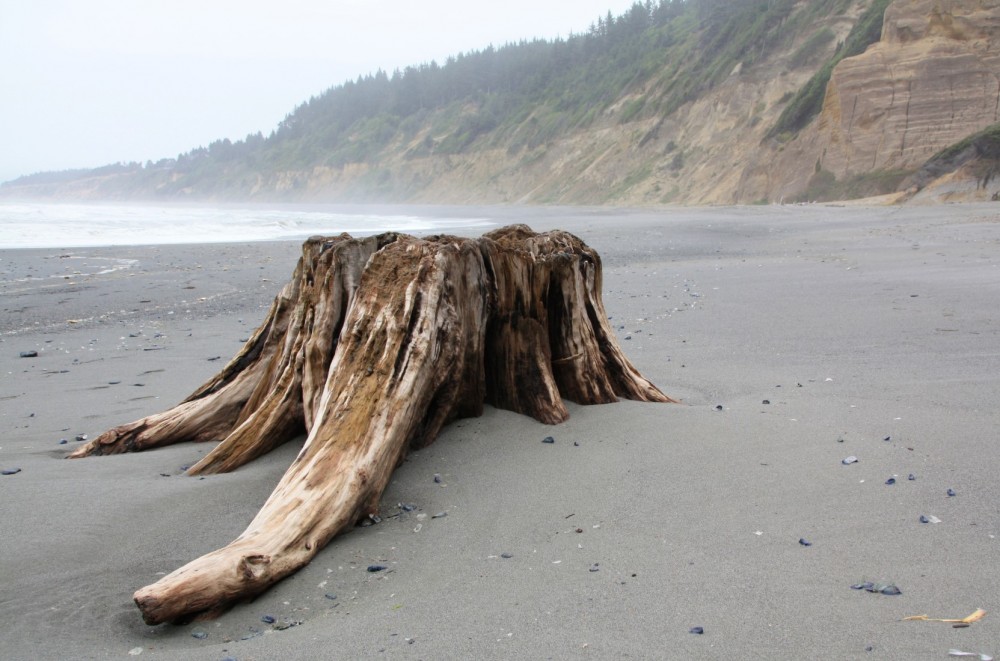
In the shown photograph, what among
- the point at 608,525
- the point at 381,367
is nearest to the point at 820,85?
the point at 381,367

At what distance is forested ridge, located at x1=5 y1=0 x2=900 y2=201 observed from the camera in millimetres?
44094

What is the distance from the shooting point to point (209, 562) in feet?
7.59

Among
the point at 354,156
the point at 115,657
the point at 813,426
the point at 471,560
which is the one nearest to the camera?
the point at 115,657

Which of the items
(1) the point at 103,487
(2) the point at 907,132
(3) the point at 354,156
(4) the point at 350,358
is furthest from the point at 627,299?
(3) the point at 354,156

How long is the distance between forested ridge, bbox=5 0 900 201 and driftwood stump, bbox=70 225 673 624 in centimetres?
3365

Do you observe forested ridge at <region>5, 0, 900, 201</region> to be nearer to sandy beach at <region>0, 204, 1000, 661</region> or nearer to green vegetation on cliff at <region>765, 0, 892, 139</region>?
green vegetation on cliff at <region>765, 0, 892, 139</region>

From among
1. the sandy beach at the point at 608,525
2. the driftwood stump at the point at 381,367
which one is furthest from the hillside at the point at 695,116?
the driftwood stump at the point at 381,367

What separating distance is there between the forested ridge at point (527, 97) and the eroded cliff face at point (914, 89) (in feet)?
11.8

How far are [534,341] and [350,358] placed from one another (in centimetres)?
93

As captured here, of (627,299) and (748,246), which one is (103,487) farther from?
(748,246)

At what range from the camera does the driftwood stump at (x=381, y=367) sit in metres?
2.80

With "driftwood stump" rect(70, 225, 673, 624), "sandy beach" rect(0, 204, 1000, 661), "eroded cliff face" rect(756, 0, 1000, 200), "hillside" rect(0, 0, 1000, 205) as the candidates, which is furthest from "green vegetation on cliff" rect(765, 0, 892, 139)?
"driftwood stump" rect(70, 225, 673, 624)

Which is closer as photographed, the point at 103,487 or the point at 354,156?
the point at 103,487

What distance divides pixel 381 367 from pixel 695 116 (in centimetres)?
4647
